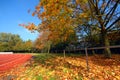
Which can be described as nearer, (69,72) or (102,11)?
(69,72)

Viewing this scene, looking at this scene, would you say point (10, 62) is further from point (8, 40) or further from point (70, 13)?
point (8, 40)

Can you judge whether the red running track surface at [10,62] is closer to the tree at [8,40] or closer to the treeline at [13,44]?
the treeline at [13,44]

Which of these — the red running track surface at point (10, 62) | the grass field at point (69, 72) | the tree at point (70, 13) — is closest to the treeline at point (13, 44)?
the red running track surface at point (10, 62)

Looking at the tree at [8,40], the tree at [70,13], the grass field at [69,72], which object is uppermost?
the tree at [8,40]

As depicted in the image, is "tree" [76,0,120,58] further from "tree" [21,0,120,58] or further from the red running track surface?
the red running track surface

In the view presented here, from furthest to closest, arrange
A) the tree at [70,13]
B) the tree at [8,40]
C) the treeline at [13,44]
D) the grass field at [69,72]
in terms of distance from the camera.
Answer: the tree at [8,40], the treeline at [13,44], the tree at [70,13], the grass field at [69,72]

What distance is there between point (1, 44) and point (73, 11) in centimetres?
8288

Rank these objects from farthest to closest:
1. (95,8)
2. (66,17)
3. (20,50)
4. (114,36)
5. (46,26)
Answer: (20,50), (114,36), (46,26), (95,8), (66,17)

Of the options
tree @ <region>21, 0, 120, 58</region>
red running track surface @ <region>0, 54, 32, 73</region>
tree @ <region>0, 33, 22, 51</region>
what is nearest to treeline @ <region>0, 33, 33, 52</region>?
tree @ <region>0, 33, 22, 51</region>

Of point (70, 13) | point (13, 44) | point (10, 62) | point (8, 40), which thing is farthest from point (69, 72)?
A: point (8, 40)

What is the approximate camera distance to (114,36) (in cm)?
2220

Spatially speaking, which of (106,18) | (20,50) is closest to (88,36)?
(106,18)

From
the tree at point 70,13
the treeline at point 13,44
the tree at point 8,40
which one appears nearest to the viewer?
the tree at point 70,13

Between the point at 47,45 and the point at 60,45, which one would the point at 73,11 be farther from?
the point at 47,45
